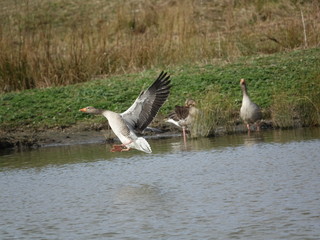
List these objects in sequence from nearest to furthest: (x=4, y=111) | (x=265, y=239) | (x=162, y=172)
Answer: (x=265, y=239), (x=162, y=172), (x=4, y=111)

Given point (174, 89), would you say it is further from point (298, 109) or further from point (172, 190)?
point (172, 190)

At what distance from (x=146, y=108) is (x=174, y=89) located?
191 inches

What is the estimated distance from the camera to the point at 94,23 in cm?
2469

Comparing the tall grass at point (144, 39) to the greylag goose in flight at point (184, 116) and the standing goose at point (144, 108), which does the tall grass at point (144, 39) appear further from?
the standing goose at point (144, 108)

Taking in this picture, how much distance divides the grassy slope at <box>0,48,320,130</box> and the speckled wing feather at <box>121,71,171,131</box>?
3.39 meters

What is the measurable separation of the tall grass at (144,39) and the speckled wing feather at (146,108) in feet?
22.0

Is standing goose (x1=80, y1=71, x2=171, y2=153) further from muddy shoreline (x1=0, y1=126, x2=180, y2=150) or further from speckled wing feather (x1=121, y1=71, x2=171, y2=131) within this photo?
muddy shoreline (x1=0, y1=126, x2=180, y2=150)

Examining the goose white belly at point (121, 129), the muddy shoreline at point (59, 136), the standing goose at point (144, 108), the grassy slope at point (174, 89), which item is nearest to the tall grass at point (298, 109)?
the grassy slope at point (174, 89)

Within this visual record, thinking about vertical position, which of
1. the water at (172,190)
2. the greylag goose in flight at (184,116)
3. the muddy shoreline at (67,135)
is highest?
the greylag goose in flight at (184,116)

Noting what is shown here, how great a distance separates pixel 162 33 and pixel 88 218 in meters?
13.1

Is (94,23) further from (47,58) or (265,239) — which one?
(265,239)

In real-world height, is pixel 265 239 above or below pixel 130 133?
below

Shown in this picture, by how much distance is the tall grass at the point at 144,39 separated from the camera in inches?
691

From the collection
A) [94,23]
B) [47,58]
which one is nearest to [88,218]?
[47,58]
